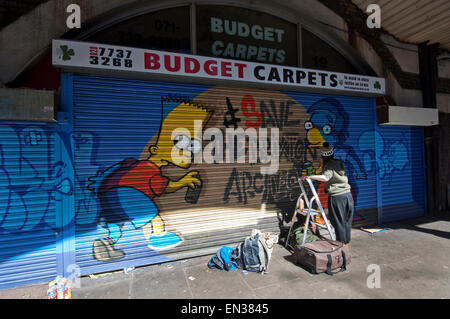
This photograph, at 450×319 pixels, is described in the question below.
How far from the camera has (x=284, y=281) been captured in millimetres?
3574

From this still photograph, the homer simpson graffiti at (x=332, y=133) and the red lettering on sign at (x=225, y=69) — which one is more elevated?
the red lettering on sign at (x=225, y=69)

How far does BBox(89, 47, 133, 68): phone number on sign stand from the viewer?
380cm

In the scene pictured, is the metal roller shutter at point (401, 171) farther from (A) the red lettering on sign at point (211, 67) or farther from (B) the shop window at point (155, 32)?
(B) the shop window at point (155, 32)

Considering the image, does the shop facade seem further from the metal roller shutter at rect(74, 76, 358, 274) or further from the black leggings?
the black leggings

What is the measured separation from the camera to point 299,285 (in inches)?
136

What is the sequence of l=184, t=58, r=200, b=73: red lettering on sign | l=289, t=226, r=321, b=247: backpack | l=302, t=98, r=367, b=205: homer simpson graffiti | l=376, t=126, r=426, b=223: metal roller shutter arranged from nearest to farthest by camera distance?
l=184, t=58, r=200, b=73: red lettering on sign < l=289, t=226, r=321, b=247: backpack < l=302, t=98, r=367, b=205: homer simpson graffiti < l=376, t=126, r=426, b=223: metal roller shutter

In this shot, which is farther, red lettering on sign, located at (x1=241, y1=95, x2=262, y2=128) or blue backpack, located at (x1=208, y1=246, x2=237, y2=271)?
red lettering on sign, located at (x1=241, y1=95, x2=262, y2=128)

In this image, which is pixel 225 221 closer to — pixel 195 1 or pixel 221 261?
pixel 221 261

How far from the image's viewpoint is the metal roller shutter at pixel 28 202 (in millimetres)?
3545

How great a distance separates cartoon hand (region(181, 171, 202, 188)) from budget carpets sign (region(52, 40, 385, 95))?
6.41 ft

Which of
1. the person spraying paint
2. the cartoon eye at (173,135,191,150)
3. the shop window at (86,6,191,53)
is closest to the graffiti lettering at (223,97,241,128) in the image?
the cartoon eye at (173,135,191,150)

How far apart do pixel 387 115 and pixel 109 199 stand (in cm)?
697

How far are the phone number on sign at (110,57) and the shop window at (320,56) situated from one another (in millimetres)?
4193

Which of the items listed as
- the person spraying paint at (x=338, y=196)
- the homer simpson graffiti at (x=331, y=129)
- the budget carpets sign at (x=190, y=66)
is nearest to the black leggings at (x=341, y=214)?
the person spraying paint at (x=338, y=196)
